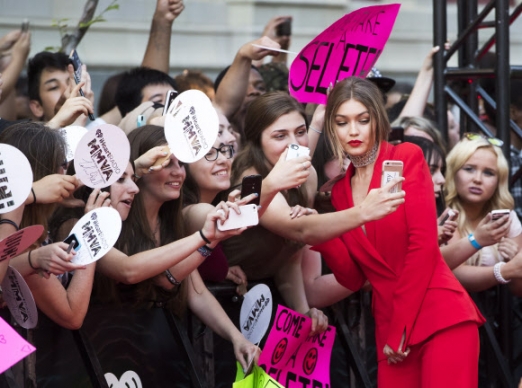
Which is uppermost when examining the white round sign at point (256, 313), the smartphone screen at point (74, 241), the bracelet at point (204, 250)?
the smartphone screen at point (74, 241)

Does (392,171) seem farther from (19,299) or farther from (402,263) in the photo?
(19,299)

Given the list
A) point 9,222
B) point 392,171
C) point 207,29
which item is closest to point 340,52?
point 392,171

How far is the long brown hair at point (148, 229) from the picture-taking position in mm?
4547

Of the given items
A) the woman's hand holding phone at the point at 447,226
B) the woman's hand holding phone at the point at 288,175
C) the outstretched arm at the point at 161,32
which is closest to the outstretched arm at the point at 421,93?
the woman's hand holding phone at the point at 447,226

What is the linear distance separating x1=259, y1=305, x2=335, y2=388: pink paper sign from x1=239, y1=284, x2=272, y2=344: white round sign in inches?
1.9

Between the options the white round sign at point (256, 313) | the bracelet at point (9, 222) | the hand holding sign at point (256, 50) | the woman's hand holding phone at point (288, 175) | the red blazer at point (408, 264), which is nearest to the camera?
the bracelet at point (9, 222)

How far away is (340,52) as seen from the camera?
5.22m

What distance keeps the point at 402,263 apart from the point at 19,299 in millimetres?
1576

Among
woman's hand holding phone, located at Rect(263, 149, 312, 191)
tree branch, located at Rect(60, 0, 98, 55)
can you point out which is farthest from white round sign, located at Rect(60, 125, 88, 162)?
tree branch, located at Rect(60, 0, 98, 55)

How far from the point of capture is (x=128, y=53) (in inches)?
468

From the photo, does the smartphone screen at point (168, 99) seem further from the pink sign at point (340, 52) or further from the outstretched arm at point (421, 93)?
the outstretched arm at point (421, 93)

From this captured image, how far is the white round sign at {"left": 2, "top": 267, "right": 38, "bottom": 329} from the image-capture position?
3.88 metres

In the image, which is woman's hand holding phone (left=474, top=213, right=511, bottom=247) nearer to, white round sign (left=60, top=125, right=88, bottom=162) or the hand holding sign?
the hand holding sign

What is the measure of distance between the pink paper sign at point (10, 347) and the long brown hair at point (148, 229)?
907 millimetres
